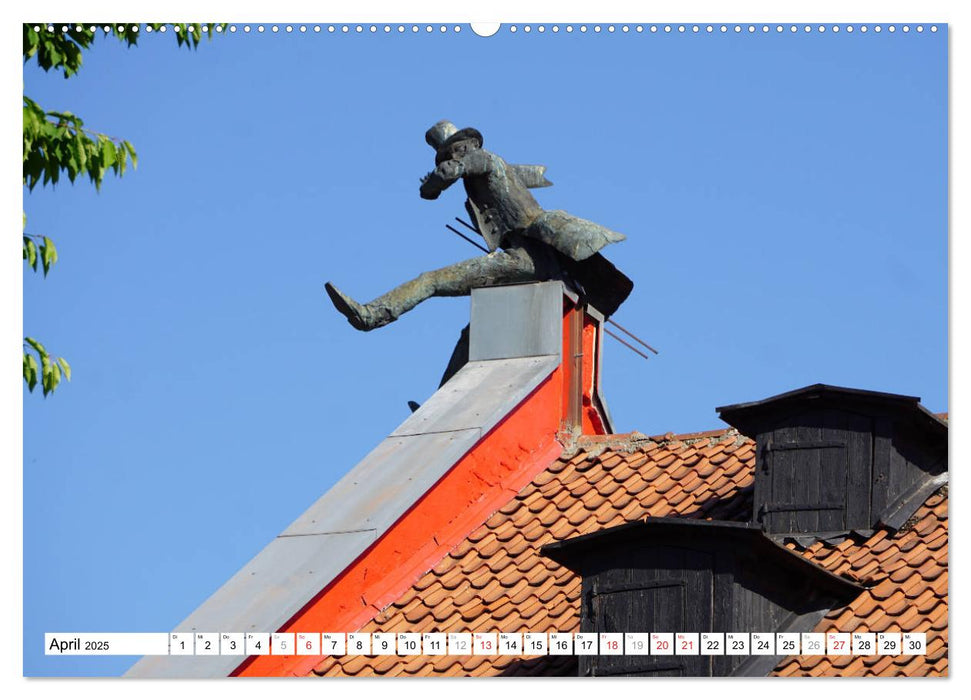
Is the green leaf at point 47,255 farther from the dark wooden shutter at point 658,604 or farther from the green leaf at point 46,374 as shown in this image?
the dark wooden shutter at point 658,604

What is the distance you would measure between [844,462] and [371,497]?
3.10 meters

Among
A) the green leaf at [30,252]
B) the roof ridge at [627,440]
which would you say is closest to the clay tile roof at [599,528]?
the roof ridge at [627,440]

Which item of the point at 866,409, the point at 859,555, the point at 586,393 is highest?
the point at 586,393

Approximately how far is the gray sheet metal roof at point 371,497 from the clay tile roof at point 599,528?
1.67ft

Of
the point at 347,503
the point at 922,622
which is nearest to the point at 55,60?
the point at 347,503

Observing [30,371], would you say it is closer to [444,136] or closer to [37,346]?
[37,346]

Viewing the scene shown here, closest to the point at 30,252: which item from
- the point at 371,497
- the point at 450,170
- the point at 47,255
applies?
the point at 47,255

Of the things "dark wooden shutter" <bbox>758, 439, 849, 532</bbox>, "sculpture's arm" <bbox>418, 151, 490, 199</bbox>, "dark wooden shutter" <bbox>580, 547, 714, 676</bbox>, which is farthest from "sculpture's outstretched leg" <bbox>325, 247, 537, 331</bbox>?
"dark wooden shutter" <bbox>580, 547, 714, 676</bbox>

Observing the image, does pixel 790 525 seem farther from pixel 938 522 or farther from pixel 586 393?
pixel 586 393

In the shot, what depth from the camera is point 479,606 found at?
1474 cm

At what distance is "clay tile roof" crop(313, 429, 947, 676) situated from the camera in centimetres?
1315

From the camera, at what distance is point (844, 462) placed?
46.5 ft

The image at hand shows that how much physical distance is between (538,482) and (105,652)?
509cm

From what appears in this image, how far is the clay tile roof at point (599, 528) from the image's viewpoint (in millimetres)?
13148
